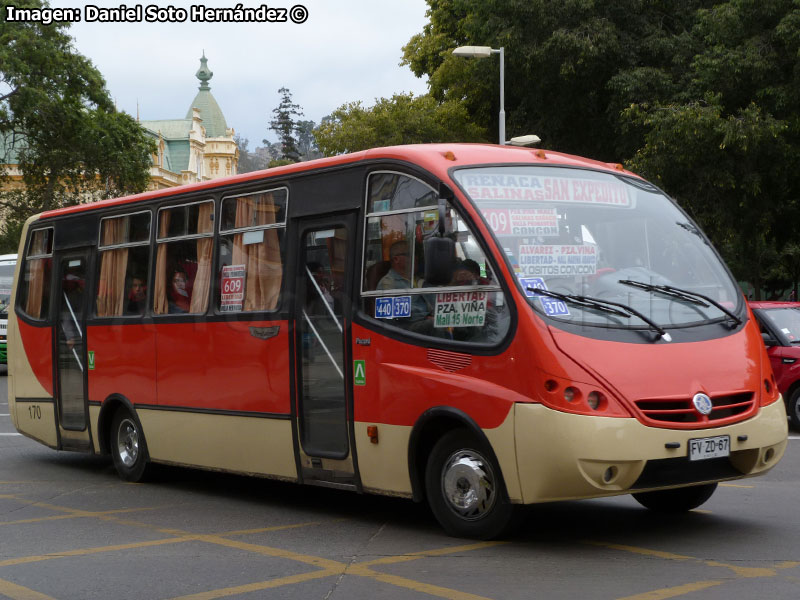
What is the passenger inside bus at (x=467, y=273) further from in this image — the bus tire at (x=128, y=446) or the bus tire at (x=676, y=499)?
the bus tire at (x=128, y=446)

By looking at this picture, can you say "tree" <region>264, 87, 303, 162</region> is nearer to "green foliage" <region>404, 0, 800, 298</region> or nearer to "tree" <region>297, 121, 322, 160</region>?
"tree" <region>297, 121, 322, 160</region>

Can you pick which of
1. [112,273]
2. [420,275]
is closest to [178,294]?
[112,273]

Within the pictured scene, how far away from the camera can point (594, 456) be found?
22.9 ft

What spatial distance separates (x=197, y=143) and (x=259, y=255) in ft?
307

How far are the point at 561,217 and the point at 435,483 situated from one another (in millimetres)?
1926

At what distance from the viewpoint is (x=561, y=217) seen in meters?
7.99

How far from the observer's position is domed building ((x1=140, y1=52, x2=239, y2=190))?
9706 cm

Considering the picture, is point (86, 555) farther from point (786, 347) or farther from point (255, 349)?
point (786, 347)

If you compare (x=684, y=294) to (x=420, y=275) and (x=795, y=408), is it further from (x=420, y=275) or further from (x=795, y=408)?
(x=795, y=408)

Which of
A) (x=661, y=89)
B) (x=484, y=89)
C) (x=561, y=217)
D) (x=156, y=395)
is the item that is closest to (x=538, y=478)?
(x=561, y=217)

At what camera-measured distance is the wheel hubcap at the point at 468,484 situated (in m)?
7.55

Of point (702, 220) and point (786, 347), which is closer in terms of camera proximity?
point (786, 347)

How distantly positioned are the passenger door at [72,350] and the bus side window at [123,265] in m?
0.36

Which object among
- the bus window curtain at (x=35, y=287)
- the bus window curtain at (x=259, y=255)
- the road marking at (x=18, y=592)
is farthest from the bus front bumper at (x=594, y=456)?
the bus window curtain at (x=35, y=287)
